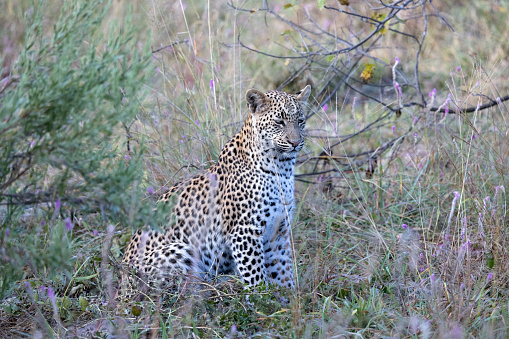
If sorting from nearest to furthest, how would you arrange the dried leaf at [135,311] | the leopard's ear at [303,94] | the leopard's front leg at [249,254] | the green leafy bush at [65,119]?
1. the green leafy bush at [65,119]
2. the dried leaf at [135,311]
3. the leopard's front leg at [249,254]
4. the leopard's ear at [303,94]

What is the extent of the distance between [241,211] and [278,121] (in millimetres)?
876

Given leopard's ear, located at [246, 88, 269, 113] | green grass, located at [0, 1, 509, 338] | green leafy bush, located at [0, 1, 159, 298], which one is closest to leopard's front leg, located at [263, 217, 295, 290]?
green grass, located at [0, 1, 509, 338]

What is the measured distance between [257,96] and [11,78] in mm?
2349

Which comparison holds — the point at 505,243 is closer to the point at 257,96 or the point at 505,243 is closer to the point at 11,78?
the point at 257,96

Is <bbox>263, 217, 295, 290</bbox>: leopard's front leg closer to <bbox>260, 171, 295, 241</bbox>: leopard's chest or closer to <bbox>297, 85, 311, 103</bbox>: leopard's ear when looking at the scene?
<bbox>260, 171, 295, 241</bbox>: leopard's chest

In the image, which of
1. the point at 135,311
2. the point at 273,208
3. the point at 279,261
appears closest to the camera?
the point at 135,311

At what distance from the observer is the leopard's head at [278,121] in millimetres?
5105

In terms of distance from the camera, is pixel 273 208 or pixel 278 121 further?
pixel 278 121

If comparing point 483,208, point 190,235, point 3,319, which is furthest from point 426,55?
point 3,319

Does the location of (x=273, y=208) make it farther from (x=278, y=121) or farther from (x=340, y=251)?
(x=340, y=251)

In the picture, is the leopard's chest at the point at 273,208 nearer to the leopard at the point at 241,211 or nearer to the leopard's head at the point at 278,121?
the leopard at the point at 241,211

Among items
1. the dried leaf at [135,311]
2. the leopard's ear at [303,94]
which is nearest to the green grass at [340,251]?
the dried leaf at [135,311]

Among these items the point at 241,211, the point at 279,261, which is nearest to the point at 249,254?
the point at 241,211

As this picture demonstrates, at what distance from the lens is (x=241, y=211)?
502 cm
